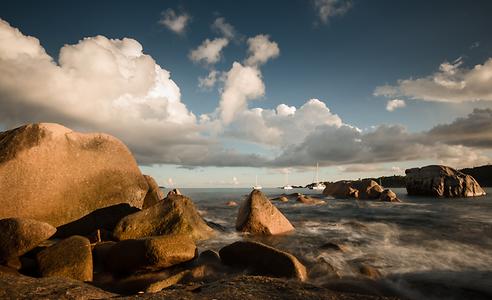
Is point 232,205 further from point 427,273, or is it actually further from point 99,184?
point 427,273

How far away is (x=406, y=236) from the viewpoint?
13.2 meters

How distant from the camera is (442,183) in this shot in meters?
49.9

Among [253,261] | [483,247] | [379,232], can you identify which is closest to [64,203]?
[253,261]

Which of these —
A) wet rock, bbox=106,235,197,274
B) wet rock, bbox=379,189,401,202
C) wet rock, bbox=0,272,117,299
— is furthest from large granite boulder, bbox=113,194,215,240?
wet rock, bbox=379,189,401,202

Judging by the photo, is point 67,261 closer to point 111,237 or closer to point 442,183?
point 111,237

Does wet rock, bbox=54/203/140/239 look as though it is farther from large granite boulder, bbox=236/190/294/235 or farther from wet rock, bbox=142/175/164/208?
large granite boulder, bbox=236/190/294/235

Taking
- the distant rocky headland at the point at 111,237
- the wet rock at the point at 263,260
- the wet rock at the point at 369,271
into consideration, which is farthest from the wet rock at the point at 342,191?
the wet rock at the point at 263,260

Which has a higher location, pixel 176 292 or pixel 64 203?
pixel 64 203

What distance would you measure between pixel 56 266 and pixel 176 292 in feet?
10.6

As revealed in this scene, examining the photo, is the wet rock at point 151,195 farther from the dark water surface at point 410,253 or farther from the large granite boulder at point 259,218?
the large granite boulder at point 259,218

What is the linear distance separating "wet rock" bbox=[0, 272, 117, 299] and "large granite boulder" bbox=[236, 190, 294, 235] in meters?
7.60

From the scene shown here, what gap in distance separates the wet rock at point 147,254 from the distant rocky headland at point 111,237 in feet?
0.07

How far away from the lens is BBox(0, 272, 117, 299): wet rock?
4.42m

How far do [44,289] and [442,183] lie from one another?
5824 cm
